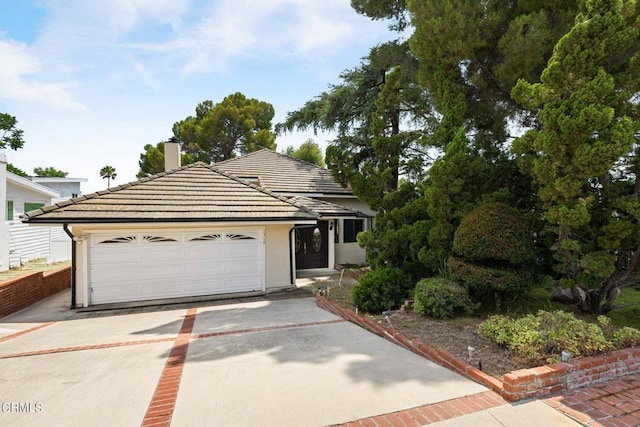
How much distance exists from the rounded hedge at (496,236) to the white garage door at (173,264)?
630 centimetres

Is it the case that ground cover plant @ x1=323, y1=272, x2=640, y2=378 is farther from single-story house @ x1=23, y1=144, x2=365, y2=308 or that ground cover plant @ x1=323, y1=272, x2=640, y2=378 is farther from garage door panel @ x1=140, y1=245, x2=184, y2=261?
garage door panel @ x1=140, y1=245, x2=184, y2=261

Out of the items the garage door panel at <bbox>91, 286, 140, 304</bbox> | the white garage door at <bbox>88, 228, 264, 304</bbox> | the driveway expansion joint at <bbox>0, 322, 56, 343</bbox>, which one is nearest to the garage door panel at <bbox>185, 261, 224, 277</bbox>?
the white garage door at <bbox>88, 228, 264, 304</bbox>

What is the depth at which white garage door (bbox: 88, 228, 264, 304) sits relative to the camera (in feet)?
29.6

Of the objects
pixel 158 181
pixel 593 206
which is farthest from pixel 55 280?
pixel 593 206

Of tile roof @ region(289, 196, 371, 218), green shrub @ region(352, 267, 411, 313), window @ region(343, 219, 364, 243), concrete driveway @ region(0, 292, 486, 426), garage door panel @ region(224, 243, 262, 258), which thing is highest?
tile roof @ region(289, 196, 371, 218)

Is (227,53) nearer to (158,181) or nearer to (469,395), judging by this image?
(158,181)

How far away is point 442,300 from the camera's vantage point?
6.48 m

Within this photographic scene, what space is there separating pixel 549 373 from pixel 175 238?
30.3 feet

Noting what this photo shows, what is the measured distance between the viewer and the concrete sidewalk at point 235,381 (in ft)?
11.3

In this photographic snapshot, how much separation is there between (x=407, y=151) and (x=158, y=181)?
10.0m

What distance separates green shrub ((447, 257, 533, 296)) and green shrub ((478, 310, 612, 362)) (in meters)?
1.22

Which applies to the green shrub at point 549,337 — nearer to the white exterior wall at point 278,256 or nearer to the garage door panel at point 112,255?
the white exterior wall at point 278,256

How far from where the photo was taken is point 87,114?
12938 millimetres

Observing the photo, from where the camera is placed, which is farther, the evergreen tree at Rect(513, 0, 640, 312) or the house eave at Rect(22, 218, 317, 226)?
the house eave at Rect(22, 218, 317, 226)
